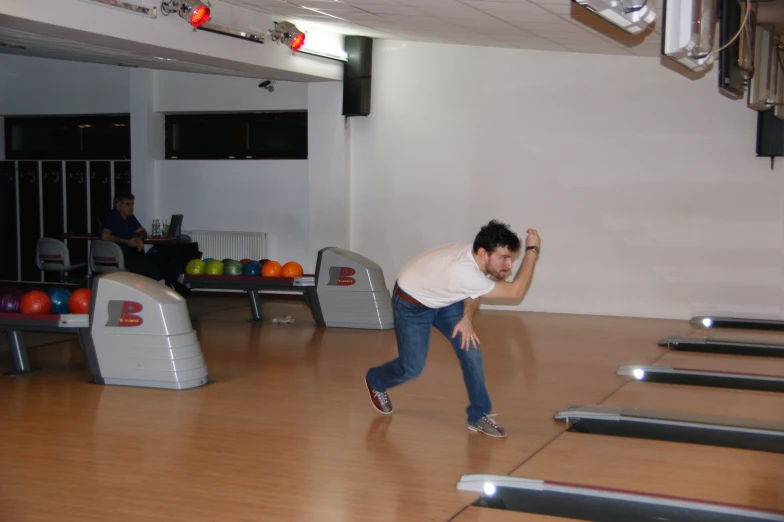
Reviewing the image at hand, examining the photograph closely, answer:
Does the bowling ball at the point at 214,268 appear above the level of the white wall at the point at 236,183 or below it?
below

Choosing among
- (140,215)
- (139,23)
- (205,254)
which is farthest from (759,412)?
(140,215)

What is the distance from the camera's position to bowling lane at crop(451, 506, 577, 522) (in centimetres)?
316

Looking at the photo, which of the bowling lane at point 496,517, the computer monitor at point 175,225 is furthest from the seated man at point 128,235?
the bowling lane at point 496,517

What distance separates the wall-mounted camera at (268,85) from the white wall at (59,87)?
189cm

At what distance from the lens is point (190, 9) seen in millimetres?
6457

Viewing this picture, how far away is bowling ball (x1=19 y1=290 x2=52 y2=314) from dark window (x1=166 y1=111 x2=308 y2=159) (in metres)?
4.70

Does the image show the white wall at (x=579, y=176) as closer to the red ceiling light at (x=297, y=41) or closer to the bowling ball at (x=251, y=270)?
the red ceiling light at (x=297, y=41)

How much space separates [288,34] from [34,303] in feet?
11.5

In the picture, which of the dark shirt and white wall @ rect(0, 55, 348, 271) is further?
white wall @ rect(0, 55, 348, 271)

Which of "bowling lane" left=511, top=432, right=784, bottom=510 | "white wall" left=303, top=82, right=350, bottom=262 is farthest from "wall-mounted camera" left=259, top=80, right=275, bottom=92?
"bowling lane" left=511, top=432, right=784, bottom=510

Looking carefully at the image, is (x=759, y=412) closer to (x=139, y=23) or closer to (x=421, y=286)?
(x=421, y=286)

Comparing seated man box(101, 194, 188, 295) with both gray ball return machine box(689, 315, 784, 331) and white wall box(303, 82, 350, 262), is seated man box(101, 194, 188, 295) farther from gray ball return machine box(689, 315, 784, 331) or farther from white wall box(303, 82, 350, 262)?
gray ball return machine box(689, 315, 784, 331)

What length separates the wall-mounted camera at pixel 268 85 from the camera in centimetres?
955

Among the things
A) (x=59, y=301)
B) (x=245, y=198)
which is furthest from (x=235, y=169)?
(x=59, y=301)
